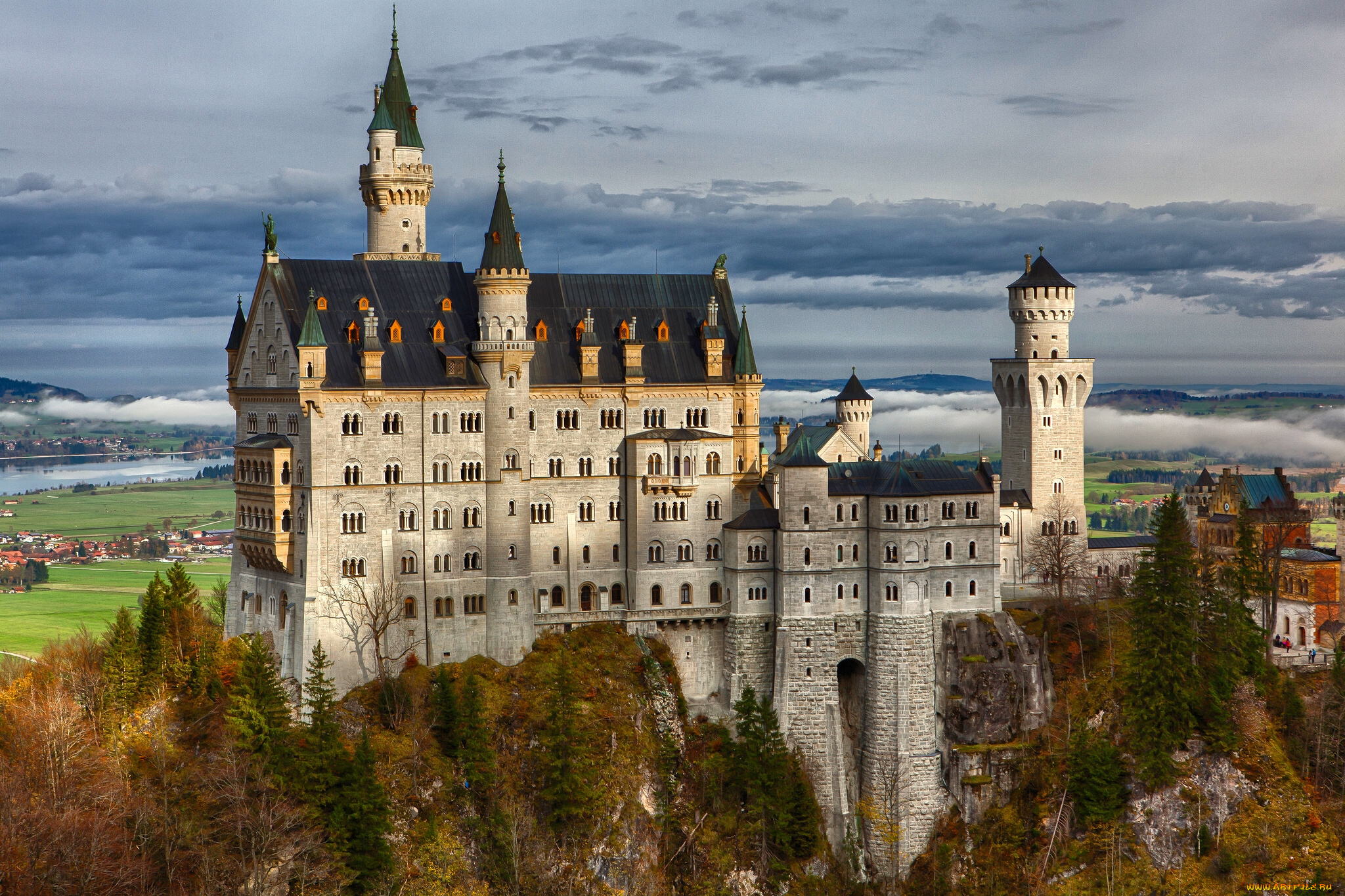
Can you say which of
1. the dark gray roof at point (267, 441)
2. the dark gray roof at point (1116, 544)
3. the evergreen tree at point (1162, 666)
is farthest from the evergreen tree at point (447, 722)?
the dark gray roof at point (1116, 544)

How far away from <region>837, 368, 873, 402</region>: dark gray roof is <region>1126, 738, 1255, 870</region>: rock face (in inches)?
1559

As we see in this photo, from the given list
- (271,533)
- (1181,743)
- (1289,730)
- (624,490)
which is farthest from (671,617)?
(1289,730)

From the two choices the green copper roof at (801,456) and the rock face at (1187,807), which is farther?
the green copper roof at (801,456)

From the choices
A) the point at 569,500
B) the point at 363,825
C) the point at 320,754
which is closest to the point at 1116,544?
the point at 569,500

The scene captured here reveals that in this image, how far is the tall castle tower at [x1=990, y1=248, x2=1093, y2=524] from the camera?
12256cm

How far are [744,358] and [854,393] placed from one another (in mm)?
19216

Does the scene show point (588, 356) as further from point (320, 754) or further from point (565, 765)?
point (320, 754)

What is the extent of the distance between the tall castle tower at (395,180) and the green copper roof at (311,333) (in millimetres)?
14985

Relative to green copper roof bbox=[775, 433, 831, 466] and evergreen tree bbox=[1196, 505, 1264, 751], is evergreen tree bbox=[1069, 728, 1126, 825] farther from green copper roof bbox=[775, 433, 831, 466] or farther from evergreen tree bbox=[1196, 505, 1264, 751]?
green copper roof bbox=[775, 433, 831, 466]

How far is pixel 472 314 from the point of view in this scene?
109 meters

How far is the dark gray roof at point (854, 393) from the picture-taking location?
129750mm

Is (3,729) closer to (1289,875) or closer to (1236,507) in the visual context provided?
(1289,875)

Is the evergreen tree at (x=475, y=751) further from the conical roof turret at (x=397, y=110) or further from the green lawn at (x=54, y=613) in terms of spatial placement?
the green lawn at (x=54, y=613)

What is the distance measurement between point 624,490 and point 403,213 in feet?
85.8
